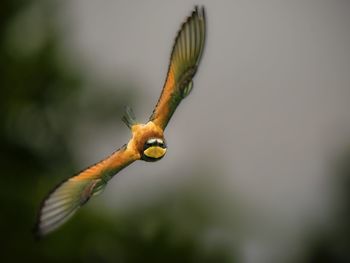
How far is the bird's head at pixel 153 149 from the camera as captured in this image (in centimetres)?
27

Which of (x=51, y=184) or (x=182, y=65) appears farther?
(x=51, y=184)

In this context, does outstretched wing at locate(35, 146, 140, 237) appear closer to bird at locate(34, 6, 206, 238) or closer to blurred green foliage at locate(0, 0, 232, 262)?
bird at locate(34, 6, 206, 238)

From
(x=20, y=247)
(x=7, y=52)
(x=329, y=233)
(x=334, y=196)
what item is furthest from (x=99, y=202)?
(x=334, y=196)

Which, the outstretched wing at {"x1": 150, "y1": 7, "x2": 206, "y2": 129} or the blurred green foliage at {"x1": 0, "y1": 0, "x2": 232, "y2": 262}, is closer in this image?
the outstretched wing at {"x1": 150, "y1": 7, "x2": 206, "y2": 129}

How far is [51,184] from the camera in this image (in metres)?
3.87

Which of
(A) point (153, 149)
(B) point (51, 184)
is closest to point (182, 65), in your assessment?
(A) point (153, 149)

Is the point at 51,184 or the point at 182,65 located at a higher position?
the point at 182,65

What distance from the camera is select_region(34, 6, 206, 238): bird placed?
0.27 metres

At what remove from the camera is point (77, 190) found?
28 cm

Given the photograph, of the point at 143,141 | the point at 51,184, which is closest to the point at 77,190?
the point at 143,141

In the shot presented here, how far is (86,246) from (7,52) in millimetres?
1209

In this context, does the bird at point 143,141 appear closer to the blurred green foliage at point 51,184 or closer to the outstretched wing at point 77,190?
the outstretched wing at point 77,190

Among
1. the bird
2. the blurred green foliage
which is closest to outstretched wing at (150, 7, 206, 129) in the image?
the bird

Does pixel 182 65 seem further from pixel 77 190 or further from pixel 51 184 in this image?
pixel 51 184
